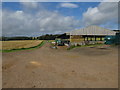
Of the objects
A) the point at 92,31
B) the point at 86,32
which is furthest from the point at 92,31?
the point at 86,32

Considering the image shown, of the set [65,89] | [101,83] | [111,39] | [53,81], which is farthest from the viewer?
[111,39]

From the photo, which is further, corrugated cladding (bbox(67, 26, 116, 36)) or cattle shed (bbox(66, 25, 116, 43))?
corrugated cladding (bbox(67, 26, 116, 36))

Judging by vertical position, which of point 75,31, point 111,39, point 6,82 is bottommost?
point 6,82

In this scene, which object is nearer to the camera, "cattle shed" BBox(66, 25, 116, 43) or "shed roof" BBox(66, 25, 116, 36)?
"cattle shed" BBox(66, 25, 116, 43)

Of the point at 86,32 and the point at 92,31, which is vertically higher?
the point at 92,31

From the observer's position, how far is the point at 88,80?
5.59m

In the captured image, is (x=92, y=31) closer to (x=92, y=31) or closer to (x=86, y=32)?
(x=92, y=31)

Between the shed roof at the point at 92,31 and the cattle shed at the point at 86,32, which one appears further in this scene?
the shed roof at the point at 92,31

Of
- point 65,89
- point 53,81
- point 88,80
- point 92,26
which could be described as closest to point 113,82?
point 88,80

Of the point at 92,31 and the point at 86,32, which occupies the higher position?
the point at 92,31

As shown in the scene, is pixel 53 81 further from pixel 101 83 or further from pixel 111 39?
pixel 111 39

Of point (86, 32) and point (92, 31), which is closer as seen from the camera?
point (86, 32)

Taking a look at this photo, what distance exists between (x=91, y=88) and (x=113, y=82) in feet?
4.32

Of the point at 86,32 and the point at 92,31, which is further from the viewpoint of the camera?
the point at 92,31
